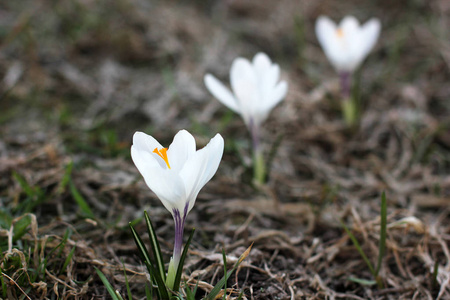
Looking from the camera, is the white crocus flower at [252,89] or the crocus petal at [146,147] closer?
the crocus petal at [146,147]

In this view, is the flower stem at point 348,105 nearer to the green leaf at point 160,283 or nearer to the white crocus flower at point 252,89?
the white crocus flower at point 252,89

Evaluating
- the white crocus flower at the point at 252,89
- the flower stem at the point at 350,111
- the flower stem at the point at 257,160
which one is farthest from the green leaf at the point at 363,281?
the flower stem at the point at 350,111

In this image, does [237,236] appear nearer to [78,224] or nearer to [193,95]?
[78,224]

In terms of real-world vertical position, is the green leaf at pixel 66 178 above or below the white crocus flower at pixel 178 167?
below

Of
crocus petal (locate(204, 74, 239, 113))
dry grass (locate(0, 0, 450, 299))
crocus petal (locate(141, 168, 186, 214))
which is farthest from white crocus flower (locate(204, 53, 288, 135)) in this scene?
crocus petal (locate(141, 168, 186, 214))

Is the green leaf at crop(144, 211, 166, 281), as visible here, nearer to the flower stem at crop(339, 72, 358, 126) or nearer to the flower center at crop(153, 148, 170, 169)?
the flower center at crop(153, 148, 170, 169)

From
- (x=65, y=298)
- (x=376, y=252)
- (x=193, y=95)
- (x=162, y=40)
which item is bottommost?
(x=376, y=252)

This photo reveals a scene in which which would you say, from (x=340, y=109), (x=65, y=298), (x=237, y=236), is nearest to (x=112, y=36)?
(x=340, y=109)

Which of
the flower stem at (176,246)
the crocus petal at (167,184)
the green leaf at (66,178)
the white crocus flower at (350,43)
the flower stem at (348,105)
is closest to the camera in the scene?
the crocus petal at (167,184)
